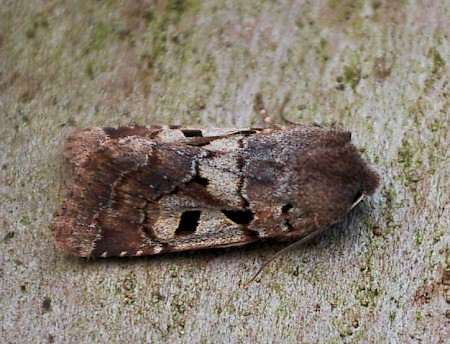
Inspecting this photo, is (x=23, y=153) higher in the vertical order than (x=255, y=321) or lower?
higher

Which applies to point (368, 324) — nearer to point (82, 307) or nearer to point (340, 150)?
point (340, 150)

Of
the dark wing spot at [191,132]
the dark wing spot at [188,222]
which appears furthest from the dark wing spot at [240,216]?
the dark wing spot at [191,132]

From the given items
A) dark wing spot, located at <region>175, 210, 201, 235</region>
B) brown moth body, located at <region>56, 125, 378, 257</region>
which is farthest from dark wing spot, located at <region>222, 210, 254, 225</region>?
dark wing spot, located at <region>175, 210, 201, 235</region>

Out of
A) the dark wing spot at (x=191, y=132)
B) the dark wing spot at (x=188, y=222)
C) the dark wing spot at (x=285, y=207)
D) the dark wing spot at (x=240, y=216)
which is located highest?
the dark wing spot at (x=191, y=132)

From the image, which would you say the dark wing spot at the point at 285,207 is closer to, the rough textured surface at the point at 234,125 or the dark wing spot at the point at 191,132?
the rough textured surface at the point at 234,125

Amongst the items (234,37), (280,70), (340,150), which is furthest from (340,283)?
(234,37)

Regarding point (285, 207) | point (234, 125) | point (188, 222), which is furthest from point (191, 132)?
point (285, 207)
